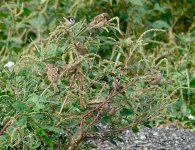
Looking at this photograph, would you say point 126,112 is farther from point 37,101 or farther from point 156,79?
point 37,101

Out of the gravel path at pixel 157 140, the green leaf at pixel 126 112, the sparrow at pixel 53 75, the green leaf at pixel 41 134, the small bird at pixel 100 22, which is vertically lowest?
the gravel path at pixel 157 140

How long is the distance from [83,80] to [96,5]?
9.22 ft

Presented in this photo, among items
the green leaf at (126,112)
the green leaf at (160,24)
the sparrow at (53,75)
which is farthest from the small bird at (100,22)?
the green leaf at (160,24)

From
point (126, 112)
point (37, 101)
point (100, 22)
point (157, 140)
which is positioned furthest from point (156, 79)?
point (157, 140)

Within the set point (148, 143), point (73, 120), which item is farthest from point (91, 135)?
point (148, 143)

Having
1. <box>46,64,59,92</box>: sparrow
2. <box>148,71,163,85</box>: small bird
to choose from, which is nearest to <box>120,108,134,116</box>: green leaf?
<box>148,71,163,85</box>: small bird

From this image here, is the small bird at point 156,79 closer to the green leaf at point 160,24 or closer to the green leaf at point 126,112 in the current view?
the green leaf at point 126,112

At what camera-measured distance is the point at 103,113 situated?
2.59 metres

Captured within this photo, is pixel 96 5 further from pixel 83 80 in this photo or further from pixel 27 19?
pixel 83 80

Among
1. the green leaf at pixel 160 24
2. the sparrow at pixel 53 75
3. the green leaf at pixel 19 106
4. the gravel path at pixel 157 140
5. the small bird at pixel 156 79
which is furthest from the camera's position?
the green leaf at pixel 160 24

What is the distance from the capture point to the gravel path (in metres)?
3.69

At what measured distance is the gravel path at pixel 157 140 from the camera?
369 centimetres

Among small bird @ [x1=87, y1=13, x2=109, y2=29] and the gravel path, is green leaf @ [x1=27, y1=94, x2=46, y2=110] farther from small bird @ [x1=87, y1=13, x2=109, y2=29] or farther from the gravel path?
the gravel path

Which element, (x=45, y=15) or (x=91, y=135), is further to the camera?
(x=45, y=15)
